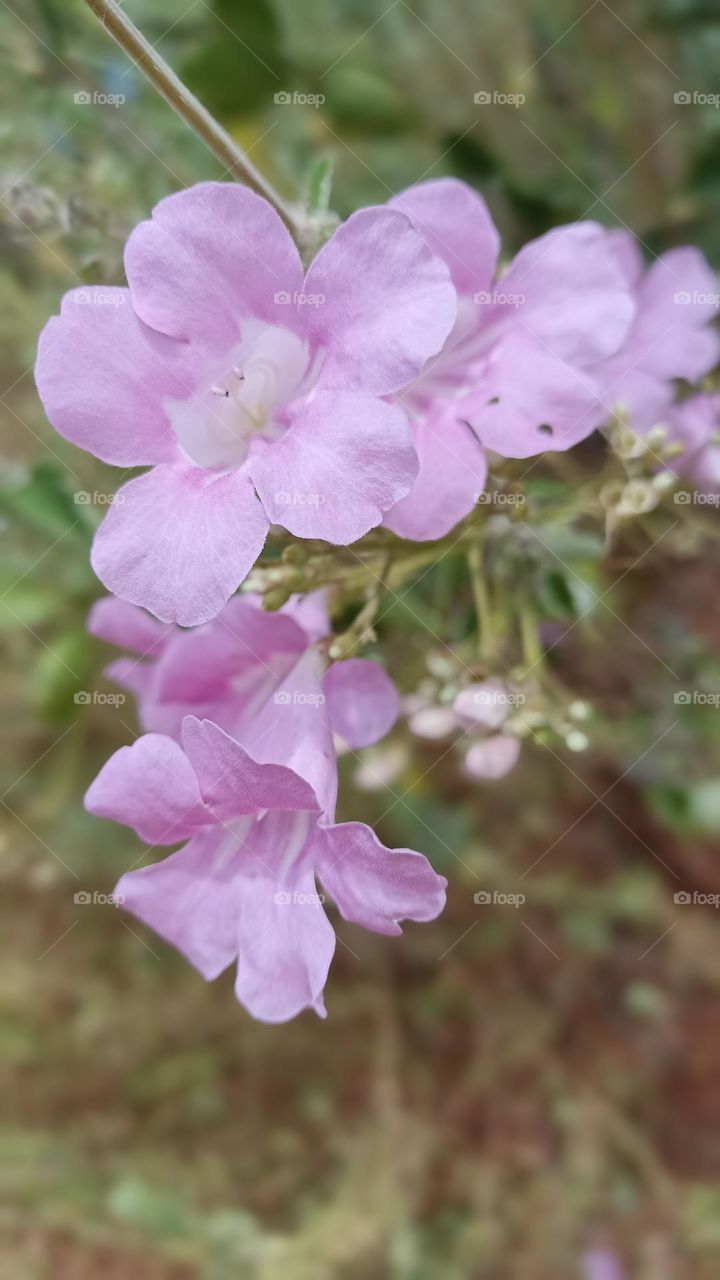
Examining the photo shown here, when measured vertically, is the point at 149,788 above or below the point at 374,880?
above

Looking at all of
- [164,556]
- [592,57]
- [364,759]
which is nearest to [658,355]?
[164,556]

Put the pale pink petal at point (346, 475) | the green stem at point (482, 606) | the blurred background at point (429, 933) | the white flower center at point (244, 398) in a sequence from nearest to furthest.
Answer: the pale pink petal at point (346, 475) < the white flower center at point (244, 398) < the green stem at point (482, 606) < the blurred background at point (429, 933)

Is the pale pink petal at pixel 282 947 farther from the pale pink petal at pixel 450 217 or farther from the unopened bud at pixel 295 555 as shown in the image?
the pale pink petal at pixel 450 217

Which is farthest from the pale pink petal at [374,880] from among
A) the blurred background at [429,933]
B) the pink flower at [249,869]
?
the blurred background at [429,933]

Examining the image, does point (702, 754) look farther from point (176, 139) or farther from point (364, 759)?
point (176, 139)

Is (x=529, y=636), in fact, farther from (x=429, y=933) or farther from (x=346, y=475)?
(x=429, y=933)

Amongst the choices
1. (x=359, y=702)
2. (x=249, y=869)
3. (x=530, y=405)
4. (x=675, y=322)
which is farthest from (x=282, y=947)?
(x=675, y=322)
